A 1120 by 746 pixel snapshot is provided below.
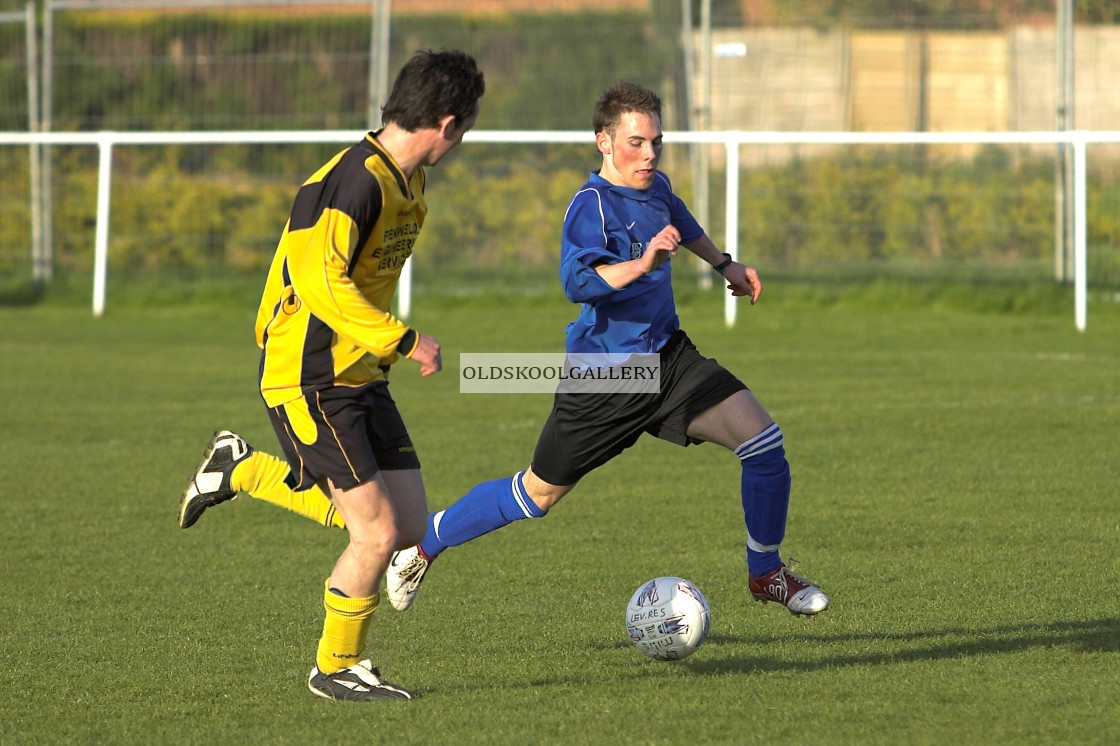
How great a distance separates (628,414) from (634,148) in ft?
2.85

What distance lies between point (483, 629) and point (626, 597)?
665 millimetres

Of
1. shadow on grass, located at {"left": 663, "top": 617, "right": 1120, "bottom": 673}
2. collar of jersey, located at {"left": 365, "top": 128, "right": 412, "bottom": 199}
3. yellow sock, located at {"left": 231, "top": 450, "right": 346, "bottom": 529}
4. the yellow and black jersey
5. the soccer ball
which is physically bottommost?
shadow on grass, located at {"left": 663, "top": 617, "right": 1120, "bottom": 673}

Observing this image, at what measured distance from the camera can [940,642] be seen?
5227 mm

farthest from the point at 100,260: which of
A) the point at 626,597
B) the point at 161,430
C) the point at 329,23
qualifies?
the point at 626,597

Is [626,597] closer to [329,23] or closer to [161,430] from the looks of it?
[161,430]

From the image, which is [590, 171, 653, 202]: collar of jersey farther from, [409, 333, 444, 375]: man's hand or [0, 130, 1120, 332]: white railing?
[0, 130, 1120, 332]: white railing

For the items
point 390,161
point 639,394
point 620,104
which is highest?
point 620,104

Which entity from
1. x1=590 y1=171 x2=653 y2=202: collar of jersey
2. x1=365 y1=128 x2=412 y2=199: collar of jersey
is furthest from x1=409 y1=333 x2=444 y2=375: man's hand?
x1=590 y1=171 x2=653 y2=202: collar of jersey

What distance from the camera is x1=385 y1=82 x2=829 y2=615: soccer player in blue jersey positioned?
534cm

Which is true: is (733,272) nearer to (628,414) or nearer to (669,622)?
(628,414)

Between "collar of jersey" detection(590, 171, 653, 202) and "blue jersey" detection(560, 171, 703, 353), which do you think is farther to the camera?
"collar of jersey" detection(590, 171, 653, 202)

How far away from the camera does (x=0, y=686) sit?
191 inches

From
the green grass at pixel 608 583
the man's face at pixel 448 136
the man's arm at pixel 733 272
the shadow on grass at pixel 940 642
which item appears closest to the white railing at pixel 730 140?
the green grass at pixel 608 583

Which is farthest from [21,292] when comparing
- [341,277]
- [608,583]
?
[341,277]
